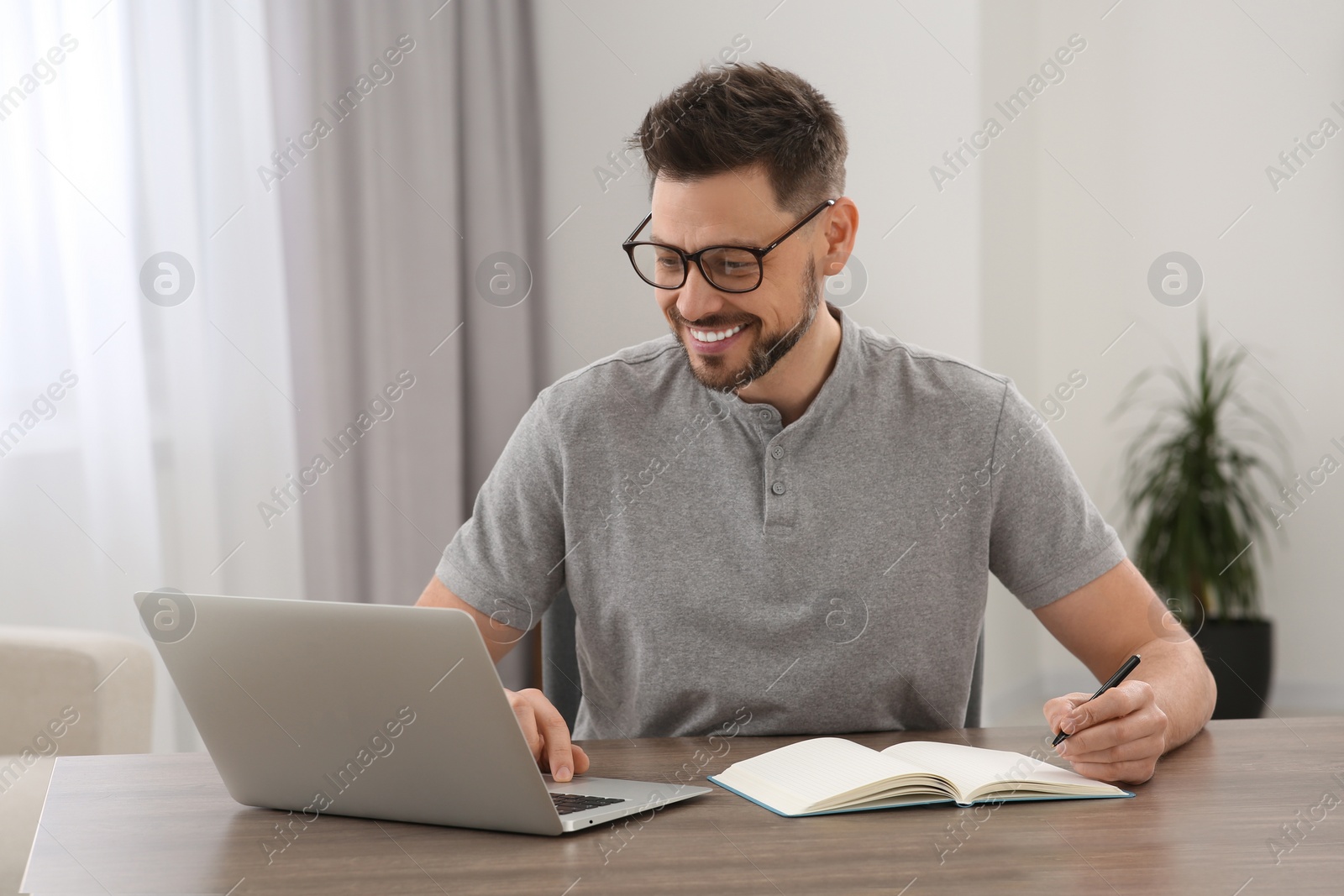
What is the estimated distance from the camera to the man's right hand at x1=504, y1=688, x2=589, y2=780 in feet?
3.70

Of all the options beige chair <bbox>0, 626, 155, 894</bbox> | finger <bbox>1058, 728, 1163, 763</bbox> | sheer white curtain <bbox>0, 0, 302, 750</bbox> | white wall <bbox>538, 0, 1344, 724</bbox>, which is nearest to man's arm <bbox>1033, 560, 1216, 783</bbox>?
finger <bbox>1058, 728, 1163, 763</bbox>

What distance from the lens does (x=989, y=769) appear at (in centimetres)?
109

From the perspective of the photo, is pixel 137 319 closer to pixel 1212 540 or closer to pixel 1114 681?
pixel 1114 681

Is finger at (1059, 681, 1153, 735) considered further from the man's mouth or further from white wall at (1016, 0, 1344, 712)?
white wall at (1016, 0, 1344, 712)

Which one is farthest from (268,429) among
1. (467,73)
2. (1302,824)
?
(1302,824)

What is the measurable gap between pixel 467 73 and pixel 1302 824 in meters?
2.75

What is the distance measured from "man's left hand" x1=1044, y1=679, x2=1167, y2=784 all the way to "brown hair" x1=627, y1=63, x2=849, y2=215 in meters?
0.69

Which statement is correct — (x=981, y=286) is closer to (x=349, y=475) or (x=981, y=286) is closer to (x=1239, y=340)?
(x=1239, y=340)

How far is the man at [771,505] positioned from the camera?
1.45 metres

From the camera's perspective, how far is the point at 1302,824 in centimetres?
99

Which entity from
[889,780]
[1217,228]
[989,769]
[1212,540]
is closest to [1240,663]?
[1212,540]

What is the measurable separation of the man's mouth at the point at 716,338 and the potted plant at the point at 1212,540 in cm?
257

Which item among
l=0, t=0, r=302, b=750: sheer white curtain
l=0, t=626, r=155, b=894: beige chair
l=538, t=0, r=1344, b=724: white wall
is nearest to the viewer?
l=0, t=626, r=155, b=894: beige chair

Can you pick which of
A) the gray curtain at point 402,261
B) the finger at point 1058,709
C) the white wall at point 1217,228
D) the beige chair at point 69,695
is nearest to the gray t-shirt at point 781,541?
the finger at point 1058,709
